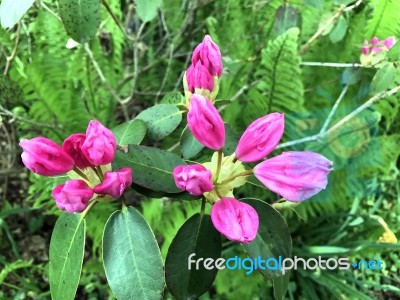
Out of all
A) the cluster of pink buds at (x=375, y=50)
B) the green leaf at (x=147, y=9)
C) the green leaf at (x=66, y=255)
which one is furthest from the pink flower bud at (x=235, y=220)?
the cluster of pink buds at (x=375, y=50)

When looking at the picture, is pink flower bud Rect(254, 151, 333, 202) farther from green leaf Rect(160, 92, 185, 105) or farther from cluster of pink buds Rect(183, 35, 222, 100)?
green leaf Rect(160, 92, 185, 105)

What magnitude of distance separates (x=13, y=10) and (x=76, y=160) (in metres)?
0.29

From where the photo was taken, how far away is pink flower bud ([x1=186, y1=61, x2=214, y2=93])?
0.65 metres

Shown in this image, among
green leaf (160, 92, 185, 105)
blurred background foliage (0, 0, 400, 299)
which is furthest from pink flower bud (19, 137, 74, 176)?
blurred background foliage (0, 0, 400, 299)

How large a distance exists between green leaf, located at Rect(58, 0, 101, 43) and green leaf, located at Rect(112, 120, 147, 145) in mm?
203

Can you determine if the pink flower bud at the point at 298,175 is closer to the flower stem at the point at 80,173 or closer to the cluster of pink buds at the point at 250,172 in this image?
the cluster of pink buds at the point at 250,172

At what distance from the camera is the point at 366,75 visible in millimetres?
1159

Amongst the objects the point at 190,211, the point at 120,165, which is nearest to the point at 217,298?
the point at 190,211

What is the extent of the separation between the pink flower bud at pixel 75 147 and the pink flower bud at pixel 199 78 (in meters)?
0.18

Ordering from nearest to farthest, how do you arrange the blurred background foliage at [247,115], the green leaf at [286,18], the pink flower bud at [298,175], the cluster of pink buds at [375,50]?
the pink flower bud at [298,175] → the cluster of pink buds at [375,50] → the green leaf at [286,18] → the blurred background foliage at [247,115]

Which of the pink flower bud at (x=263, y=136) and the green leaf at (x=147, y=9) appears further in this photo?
the green leaf at (x=147, y=9)

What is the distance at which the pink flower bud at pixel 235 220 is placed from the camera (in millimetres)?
539

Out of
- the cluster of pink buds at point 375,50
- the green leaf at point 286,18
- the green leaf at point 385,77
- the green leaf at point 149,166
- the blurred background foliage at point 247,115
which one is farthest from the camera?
the blurred background foliage at point 247,115

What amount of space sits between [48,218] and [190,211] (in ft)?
1.91
